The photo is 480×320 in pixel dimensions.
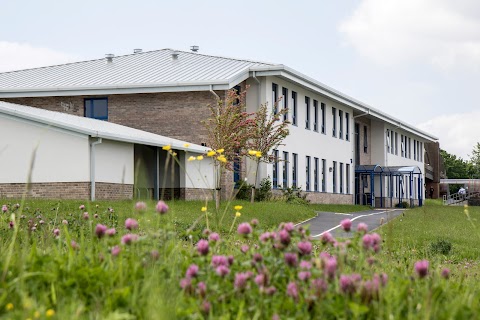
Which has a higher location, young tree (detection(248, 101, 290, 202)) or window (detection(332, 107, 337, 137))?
window (detection(332, 107, 337, 137))

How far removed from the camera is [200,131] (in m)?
34.7

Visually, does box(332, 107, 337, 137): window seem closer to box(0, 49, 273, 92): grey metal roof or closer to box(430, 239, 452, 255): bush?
box(0, 49, 273, 92): grey metal roof

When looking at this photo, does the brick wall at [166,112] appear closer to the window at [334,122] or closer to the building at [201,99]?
the building at [201,99]

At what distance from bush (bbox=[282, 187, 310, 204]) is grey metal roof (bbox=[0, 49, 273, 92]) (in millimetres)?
5702

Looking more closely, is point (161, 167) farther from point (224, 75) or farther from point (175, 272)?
point (175, 272)

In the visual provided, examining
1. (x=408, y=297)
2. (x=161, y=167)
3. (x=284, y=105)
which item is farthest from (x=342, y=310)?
(x=284, y=105)

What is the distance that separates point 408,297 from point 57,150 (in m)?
23.0

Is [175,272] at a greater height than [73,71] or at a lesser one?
lesser

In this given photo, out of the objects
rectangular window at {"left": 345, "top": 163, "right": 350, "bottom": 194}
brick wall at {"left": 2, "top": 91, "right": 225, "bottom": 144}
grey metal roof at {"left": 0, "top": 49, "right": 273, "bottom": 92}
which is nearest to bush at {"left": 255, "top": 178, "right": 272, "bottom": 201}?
brick wall at {"left": 2, "top": 91, "right": 225, "bottom": 144}

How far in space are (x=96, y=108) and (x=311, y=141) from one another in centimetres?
1177

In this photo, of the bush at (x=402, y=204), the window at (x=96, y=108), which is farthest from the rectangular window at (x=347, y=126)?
the window at (x=96, y=108)

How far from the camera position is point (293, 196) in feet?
122

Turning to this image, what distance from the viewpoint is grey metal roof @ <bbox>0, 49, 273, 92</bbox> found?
35.3 m

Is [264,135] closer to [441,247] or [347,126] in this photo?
[347,126]
